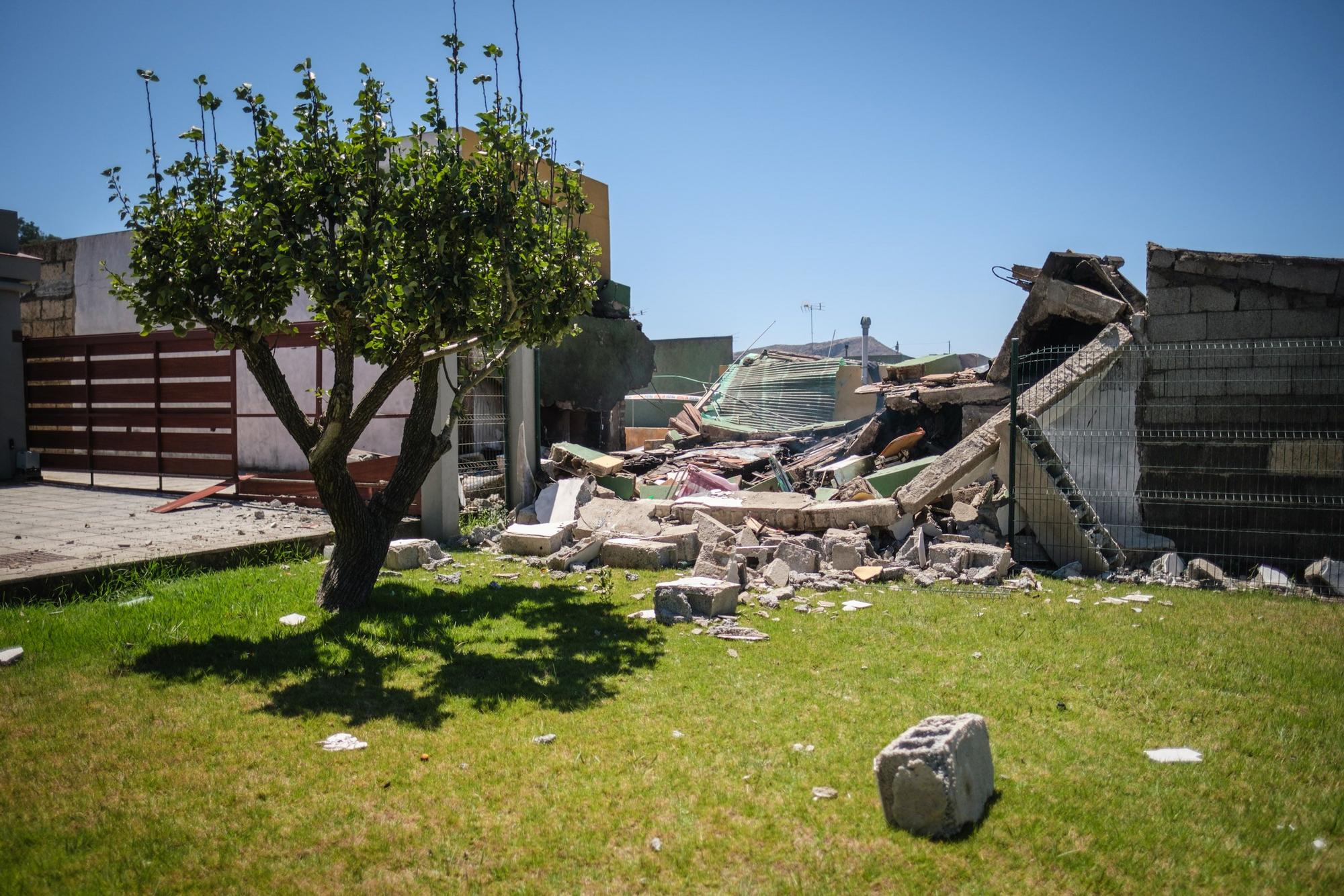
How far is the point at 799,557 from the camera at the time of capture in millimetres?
8203

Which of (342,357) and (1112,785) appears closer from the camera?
(1112,785)

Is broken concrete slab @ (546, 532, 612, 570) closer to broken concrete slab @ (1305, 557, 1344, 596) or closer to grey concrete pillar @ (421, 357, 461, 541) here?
grey concrete pillar @ (421, 357, 461, 541)

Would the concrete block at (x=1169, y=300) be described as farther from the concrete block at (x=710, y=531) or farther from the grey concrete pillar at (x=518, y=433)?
the grey concrete pillar at (x=518, y=433)

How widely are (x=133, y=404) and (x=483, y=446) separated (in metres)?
5.88

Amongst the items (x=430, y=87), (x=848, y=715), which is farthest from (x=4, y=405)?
(x=848, y=715)

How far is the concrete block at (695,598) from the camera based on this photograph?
644 centimetres

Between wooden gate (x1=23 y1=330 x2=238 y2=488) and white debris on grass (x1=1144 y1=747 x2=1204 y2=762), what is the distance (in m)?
11.3

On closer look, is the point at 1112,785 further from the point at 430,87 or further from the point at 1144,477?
the point at 1144,477

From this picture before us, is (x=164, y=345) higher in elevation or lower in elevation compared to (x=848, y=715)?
higher

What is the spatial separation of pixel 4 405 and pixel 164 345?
393 centimetres

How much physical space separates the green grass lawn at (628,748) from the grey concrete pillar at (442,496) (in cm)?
334

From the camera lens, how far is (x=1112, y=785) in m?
3.63

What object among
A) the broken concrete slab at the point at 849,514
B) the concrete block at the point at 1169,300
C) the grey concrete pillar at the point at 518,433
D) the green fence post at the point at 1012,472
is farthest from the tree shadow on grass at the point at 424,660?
the concrete block at the point at 1169,300

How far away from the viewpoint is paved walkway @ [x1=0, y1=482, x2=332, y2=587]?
707 cm
